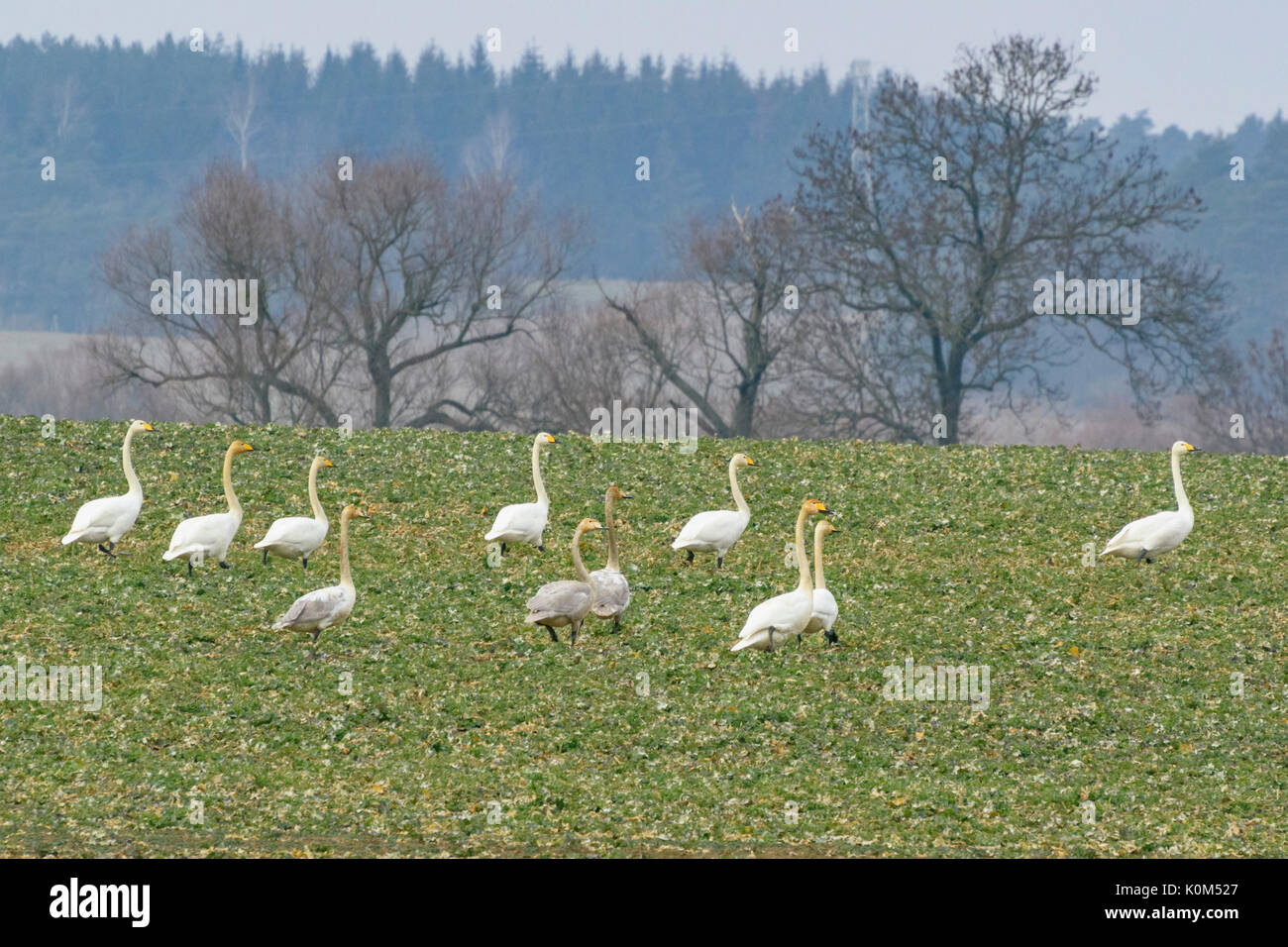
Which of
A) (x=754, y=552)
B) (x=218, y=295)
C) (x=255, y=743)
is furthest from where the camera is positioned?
(x=218, y=295)

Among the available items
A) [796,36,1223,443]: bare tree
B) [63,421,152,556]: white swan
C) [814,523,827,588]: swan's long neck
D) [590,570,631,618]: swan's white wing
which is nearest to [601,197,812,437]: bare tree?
[796,36,1223,443]: bare tree

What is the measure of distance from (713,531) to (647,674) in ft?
15.9

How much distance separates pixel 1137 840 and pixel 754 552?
11.8m

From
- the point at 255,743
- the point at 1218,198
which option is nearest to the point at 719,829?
the point at 255,743

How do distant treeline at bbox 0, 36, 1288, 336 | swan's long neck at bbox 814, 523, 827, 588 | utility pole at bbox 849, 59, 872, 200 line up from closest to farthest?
swan's long neck at bbox 814, 523, 827, 588 < utility pole at bbox 849, 59, 872, 200 < distant treeline at bbox 0, 36, 1288, 336

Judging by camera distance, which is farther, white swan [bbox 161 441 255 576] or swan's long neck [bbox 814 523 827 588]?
white swan [bbox 161 441 255 576]

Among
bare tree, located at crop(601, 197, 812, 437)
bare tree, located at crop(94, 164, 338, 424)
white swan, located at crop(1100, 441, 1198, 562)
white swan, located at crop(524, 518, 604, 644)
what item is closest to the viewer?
white swan, located at crop(524, 518, 604, 644)

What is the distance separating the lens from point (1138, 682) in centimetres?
2184

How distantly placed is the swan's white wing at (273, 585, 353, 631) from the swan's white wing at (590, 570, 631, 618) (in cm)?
322

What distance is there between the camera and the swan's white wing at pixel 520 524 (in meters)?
25.8

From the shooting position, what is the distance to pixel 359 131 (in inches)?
6048

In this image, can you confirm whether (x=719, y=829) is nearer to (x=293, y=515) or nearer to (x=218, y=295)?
(x=293, y=515)

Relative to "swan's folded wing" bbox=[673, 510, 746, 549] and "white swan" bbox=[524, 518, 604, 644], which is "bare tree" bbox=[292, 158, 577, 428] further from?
"white swan" bbox=[524, 518, 604, 644]

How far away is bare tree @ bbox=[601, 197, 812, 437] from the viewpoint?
227ft
